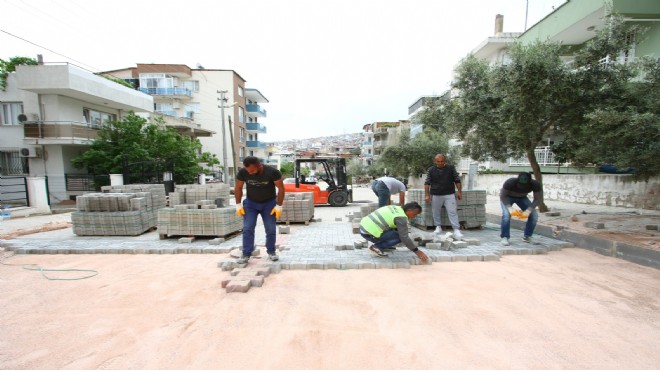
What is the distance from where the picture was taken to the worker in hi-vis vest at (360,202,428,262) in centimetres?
444

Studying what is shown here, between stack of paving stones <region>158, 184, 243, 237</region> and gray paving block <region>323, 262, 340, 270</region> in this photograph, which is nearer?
gray paving block <region>323, 262, 340, 270</region>

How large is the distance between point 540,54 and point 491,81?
3.72ft

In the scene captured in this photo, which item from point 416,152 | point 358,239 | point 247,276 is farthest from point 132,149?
point 416,152

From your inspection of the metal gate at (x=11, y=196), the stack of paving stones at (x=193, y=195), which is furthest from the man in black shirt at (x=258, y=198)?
the metal gate at (x=11, y=196)

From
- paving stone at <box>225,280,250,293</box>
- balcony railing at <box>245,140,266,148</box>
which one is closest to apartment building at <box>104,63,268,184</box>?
balcony railing at <box>245,140,266,148</box>

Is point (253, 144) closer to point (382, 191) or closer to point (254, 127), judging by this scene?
point (254, 127)

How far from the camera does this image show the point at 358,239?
6.47 m

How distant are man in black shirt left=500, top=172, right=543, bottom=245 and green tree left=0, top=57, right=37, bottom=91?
2132cm

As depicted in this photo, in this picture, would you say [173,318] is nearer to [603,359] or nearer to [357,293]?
[357,293]

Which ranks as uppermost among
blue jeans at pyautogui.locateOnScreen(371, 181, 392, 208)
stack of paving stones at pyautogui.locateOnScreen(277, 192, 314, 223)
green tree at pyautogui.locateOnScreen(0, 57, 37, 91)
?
green tree at pyautogui.locateOnScreen(0, 57, 37, 91)

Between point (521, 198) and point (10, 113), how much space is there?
22.7m

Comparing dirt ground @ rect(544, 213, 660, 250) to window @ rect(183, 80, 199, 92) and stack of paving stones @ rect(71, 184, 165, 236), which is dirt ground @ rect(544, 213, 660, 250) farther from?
window @ rect(183, 80, 199, 92)

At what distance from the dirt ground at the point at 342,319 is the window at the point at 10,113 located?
54.0ft

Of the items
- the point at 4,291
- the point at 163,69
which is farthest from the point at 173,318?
the point at 163,69
